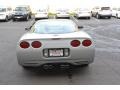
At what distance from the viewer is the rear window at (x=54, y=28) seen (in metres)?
8.67

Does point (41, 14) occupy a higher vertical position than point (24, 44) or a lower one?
lower

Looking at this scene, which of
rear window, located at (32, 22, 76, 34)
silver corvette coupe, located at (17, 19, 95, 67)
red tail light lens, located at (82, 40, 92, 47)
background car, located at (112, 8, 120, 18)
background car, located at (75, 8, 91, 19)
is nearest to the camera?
silver corvette coupe, located at (17, 19, 95, 67)

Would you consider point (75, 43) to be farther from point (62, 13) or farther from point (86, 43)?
point (62, 13)

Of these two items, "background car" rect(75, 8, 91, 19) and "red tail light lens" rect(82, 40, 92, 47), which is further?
"background car" rect(75, 8, 91, 19)

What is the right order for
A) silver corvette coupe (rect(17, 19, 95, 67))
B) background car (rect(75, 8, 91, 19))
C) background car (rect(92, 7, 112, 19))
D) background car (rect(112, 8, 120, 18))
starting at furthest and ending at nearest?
background car (rect(112, 8, 120, 18))
background car (rect(92, 7, 112, 19))
background car (rect(75, 8, 91, 19))
silver corvette coupe (rect(17, 19, 95, 67))

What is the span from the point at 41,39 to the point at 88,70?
176 centimetres

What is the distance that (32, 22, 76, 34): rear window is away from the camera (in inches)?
341

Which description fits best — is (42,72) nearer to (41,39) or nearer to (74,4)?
(41,39)

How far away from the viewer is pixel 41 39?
7859 mm

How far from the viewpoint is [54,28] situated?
8.91 meters

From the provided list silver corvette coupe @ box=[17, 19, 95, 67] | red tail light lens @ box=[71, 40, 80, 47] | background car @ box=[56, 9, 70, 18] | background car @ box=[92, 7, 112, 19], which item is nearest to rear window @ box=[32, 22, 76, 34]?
silver corvette coupe @ box=[17, 19, 95, 67]

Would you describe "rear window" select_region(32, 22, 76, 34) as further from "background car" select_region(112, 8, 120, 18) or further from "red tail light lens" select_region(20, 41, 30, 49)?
"background car" select_region(112, 8, 120, 18)

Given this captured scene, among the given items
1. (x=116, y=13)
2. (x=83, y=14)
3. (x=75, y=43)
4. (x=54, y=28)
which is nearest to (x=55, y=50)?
(x=75, y=43)
